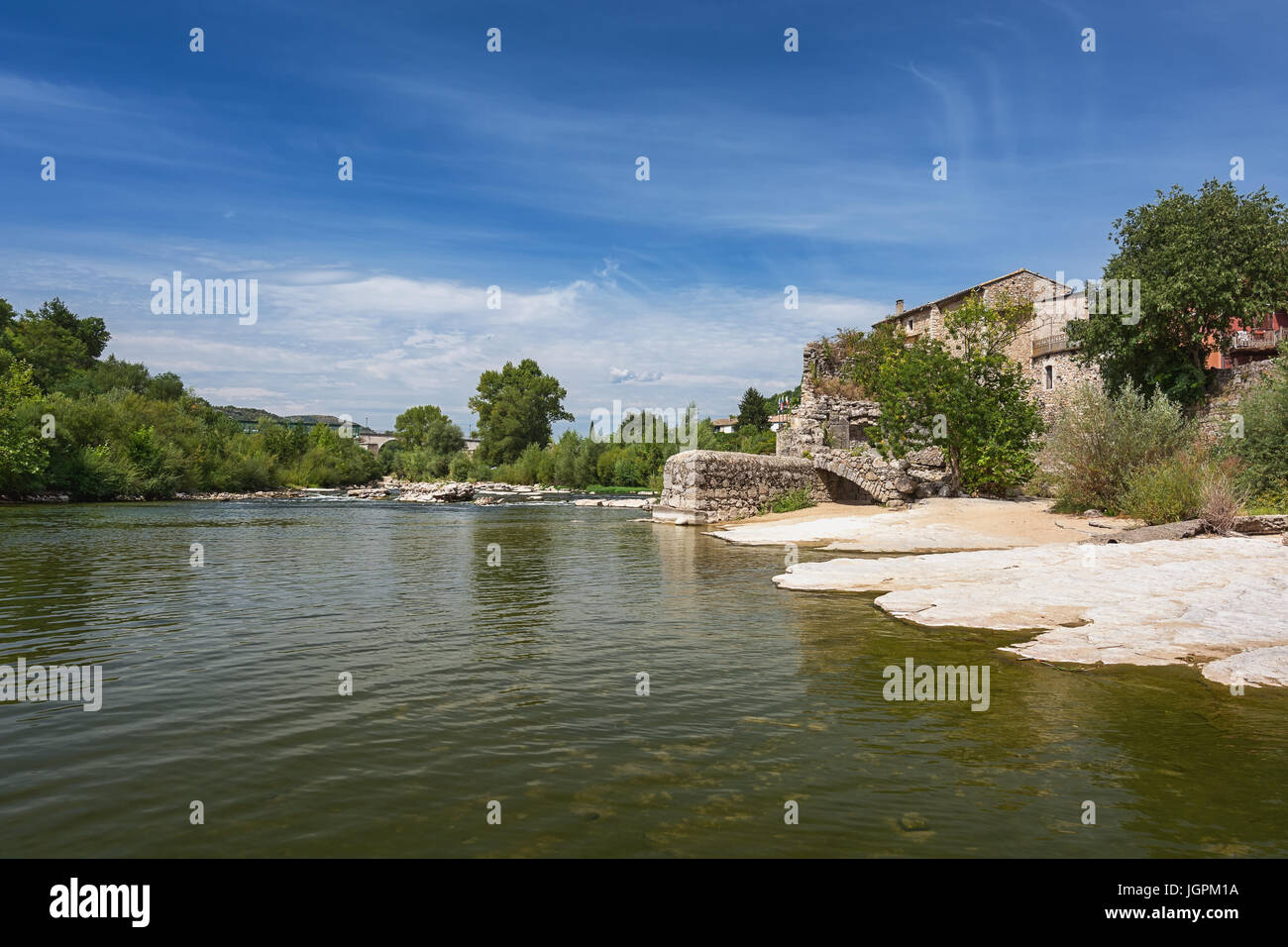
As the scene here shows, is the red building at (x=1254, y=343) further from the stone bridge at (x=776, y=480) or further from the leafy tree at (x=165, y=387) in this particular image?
the leafy tree at (x=165, y=387)

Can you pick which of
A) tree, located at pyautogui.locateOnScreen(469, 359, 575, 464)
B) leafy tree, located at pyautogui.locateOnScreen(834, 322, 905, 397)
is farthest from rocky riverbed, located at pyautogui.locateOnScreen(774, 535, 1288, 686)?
tree, located at pyautogui.locateOnScreen(469, 359, 575, 464)

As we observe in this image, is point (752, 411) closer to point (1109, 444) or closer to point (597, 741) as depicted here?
point (1109, 444)

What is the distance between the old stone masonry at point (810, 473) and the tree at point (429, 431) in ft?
246

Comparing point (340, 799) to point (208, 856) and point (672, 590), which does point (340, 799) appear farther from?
point (672, 590)

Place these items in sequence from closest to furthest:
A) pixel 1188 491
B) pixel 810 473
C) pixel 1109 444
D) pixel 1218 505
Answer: pixel 1218 505 → pixel 1188 491 → pixel 1109 444 → pixel 810 473

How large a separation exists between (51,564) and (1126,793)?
65.8 ft

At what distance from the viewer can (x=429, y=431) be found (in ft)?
341

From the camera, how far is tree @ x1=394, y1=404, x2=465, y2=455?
103 metres

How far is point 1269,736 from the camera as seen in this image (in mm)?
5664

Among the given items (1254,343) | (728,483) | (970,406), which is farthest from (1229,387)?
(728,483)

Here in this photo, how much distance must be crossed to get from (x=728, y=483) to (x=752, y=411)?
188ft

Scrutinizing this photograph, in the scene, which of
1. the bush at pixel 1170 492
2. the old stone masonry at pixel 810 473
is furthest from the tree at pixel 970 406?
the bush at pixel 1170 492

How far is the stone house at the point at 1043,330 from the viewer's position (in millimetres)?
47188

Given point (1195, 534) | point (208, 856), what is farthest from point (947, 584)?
point (208, 856)
